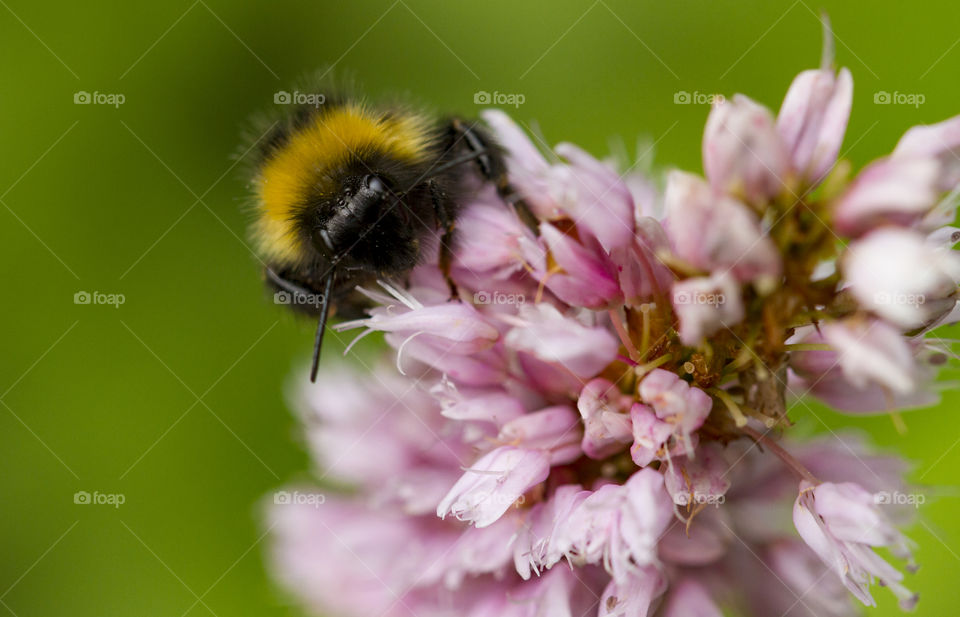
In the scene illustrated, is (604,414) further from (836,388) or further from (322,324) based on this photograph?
(322,324)

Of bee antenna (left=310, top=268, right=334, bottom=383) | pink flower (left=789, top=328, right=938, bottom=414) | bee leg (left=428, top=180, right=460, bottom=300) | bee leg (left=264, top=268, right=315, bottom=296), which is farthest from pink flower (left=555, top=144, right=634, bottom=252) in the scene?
bee leg (left=264, top=268, right=315, bottom=296)

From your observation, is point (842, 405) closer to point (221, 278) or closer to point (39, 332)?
point (221, 278)

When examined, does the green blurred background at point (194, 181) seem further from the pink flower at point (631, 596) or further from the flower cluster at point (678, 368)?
the pink flower at point (631, 596)

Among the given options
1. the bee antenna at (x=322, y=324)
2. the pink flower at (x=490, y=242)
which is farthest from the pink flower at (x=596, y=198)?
the bee antenna at (x=322, y=324)

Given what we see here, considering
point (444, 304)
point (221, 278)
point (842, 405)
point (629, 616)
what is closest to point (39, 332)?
point (221, 278)

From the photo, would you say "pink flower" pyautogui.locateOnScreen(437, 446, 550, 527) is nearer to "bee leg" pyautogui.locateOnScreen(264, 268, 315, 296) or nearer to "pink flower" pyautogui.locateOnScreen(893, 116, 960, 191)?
"bee leg" pyautogui.locateOnScreen(264, 268, 315, 296)

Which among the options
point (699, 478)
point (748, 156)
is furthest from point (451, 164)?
point (699, 478)
